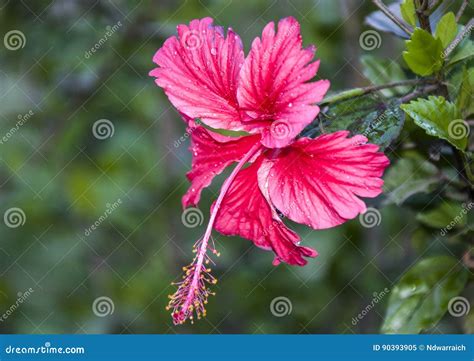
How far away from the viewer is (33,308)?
92.8 inches

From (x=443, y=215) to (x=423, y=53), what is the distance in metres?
0.50

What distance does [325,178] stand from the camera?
3.59ft

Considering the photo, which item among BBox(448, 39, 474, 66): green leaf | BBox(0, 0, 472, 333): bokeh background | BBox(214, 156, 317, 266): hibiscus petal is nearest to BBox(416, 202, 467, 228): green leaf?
BBox(448, 39, 474, 66): green leaf

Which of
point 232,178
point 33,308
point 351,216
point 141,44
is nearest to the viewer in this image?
point 351,216

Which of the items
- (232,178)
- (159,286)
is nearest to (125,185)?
(159,286)

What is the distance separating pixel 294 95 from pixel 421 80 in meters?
0.29

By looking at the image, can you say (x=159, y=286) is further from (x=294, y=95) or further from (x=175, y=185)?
(x=294, y=95)

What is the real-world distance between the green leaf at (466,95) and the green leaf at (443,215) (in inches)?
11.3

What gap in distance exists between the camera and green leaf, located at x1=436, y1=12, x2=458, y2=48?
1149mm

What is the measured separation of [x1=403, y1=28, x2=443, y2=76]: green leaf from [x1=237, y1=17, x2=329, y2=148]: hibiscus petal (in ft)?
0.61

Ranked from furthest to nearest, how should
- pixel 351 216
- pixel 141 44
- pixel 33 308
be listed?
pixel 33 308 < pixel 141 44 < pixel 351 216

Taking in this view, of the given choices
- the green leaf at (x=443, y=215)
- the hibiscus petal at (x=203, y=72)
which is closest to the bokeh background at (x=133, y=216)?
the green leaf at (x=443, y=215)

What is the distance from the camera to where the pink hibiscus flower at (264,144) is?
1.06 m

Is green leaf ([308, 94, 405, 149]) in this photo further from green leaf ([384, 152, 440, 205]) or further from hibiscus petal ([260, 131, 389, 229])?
green leaf ([384, 152, 440, 205])
